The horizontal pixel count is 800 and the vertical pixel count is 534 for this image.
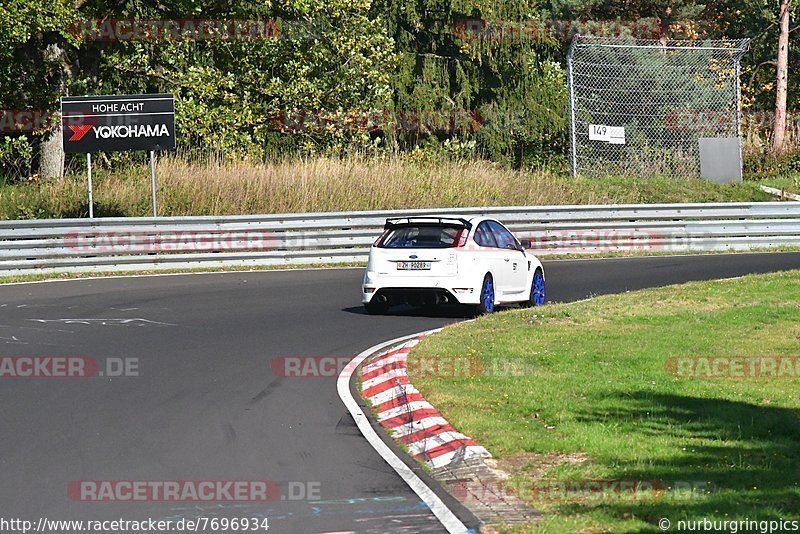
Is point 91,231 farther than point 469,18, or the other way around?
point 469,18

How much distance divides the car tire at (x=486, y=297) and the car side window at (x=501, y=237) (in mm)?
681

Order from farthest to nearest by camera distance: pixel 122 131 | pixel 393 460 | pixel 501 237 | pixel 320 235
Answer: pixel 122 131
pixel 320 235
pixel 501 237
pixel 393 460

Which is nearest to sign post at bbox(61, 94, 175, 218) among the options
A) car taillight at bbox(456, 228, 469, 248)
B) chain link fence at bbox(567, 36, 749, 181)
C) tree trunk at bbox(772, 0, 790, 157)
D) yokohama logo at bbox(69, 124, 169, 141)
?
yokohama logo at bbox(69, 124, 169, 141)

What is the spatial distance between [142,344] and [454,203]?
57.6 feet

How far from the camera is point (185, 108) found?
3438 cm

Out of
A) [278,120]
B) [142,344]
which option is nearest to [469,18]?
[278,120]

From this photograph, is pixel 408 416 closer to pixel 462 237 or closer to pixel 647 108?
pixel 462 237

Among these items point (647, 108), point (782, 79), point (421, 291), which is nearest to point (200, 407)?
point (421, 291)

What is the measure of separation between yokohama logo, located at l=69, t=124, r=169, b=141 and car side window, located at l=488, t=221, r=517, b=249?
11.2 m

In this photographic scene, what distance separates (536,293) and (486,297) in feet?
6.23

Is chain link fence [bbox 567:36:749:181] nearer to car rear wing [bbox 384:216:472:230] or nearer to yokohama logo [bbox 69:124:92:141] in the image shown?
yokohama logo [bbox 69:124:92:141]

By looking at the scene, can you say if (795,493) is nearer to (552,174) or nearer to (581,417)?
(581,417)

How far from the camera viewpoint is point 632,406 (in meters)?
10.4

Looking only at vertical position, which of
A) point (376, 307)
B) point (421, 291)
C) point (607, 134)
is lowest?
point (376, 307)
